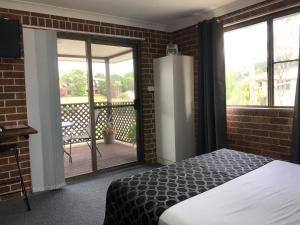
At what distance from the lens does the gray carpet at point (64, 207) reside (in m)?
2.36

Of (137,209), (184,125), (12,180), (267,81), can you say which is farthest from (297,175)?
(12,180)

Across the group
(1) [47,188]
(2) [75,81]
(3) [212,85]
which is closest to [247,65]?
(3) [212,85]

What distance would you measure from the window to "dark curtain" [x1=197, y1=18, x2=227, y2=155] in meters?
0.21

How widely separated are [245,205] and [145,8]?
→ 2.74 meters

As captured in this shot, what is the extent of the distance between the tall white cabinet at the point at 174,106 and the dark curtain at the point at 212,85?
293 mm

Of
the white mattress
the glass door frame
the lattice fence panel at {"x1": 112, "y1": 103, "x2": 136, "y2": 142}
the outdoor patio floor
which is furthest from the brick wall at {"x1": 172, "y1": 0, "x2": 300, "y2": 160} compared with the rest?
the outdoor patio floor

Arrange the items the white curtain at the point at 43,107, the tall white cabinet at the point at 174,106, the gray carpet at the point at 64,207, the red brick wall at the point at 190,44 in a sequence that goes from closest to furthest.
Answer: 1. the gray carpet at the point at 64,207
2. the white curtain at the point at 43,107
3. the tall white cabinet at the point at 174,106
4. the red brick wall at the point at 190,44

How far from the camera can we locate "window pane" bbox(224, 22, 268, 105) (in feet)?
10.0

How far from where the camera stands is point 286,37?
2.80 metres

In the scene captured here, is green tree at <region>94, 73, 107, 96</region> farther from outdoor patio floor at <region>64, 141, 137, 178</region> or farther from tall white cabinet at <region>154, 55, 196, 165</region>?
outdoor patio floor at <region>64, 141, 137, 178</region>

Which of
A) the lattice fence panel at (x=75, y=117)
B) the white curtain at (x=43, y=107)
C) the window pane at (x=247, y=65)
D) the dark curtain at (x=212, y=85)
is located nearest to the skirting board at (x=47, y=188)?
the white curtain at (x=43, y=107)

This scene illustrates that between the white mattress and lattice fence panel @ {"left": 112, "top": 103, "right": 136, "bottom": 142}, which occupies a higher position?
lattice fence panel @ {"left": 112, "top": 103, "right": 136, "bottom": 142}

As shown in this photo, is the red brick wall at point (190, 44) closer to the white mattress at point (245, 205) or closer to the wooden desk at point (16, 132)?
the white mattress at point (245, 205)

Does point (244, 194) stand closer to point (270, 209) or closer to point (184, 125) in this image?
point (270, 209)
